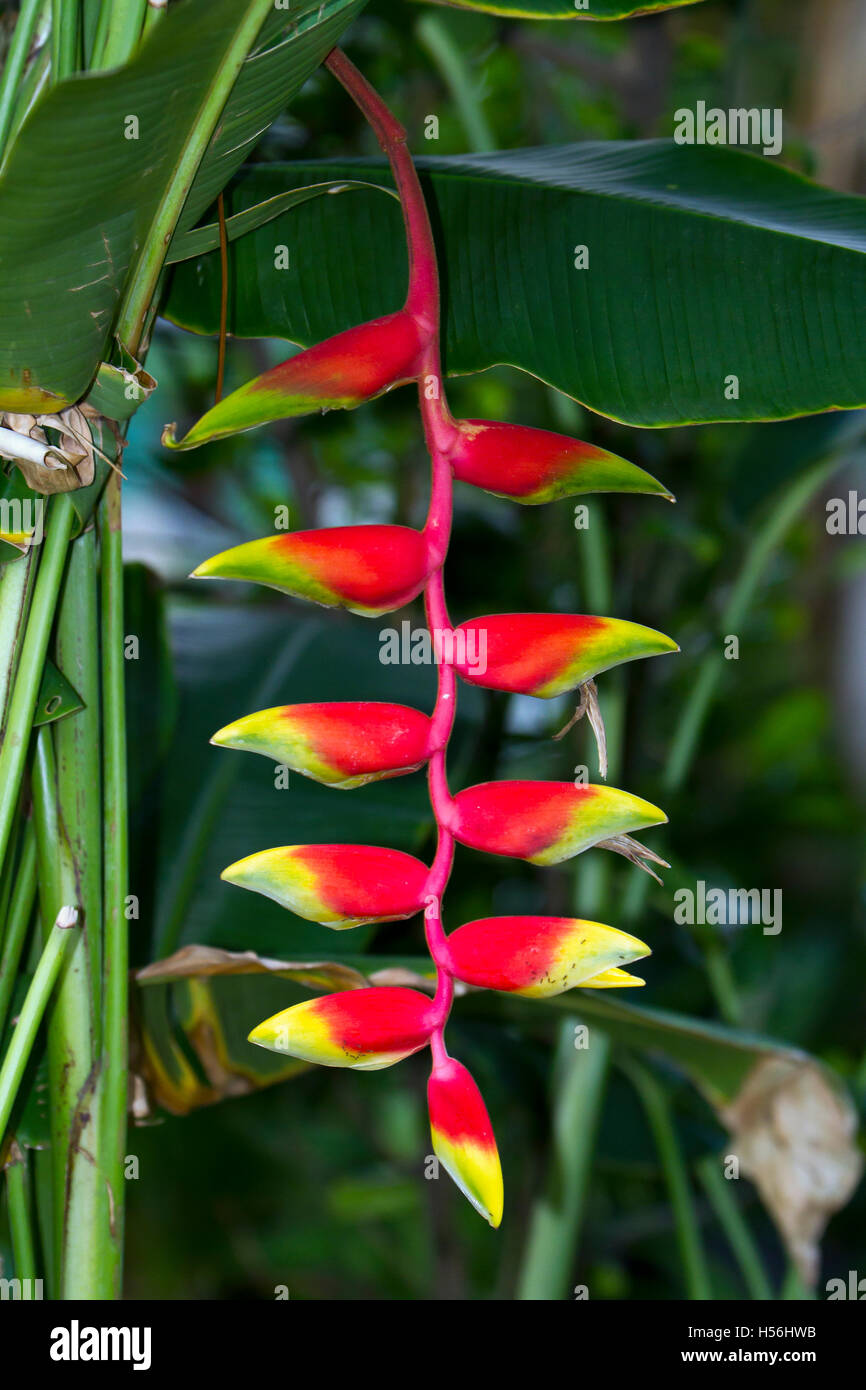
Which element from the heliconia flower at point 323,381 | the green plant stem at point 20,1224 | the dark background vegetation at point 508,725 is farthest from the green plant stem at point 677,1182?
the heliconia flower at point 323,381

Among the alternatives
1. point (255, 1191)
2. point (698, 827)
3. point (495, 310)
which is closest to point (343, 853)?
point (495, 310)

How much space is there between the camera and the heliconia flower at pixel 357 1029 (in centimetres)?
25

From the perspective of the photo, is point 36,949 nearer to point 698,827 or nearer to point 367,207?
point 367,207

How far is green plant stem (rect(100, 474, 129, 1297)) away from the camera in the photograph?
0.32 m

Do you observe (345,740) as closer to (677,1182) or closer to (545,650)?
(545,650)

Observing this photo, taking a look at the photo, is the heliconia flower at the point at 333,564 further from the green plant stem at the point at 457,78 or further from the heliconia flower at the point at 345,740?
the green plant stem at the point at 457,78

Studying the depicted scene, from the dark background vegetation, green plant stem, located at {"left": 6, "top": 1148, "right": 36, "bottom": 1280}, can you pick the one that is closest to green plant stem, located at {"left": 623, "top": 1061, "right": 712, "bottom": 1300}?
the dark background vegetation

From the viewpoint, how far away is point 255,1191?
150 centimetres

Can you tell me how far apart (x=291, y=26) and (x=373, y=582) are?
174 millimetres

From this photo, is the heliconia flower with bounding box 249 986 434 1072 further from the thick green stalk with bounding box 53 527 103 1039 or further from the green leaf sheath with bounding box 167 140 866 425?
the green leaf sheath with bounding box 167 140 866 425

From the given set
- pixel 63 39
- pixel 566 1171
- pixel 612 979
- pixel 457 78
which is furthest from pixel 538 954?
pixel 457 78

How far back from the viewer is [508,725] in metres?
1.05

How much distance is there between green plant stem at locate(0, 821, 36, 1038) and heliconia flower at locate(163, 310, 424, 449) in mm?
145

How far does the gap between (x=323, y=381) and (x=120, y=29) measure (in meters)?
0.12
